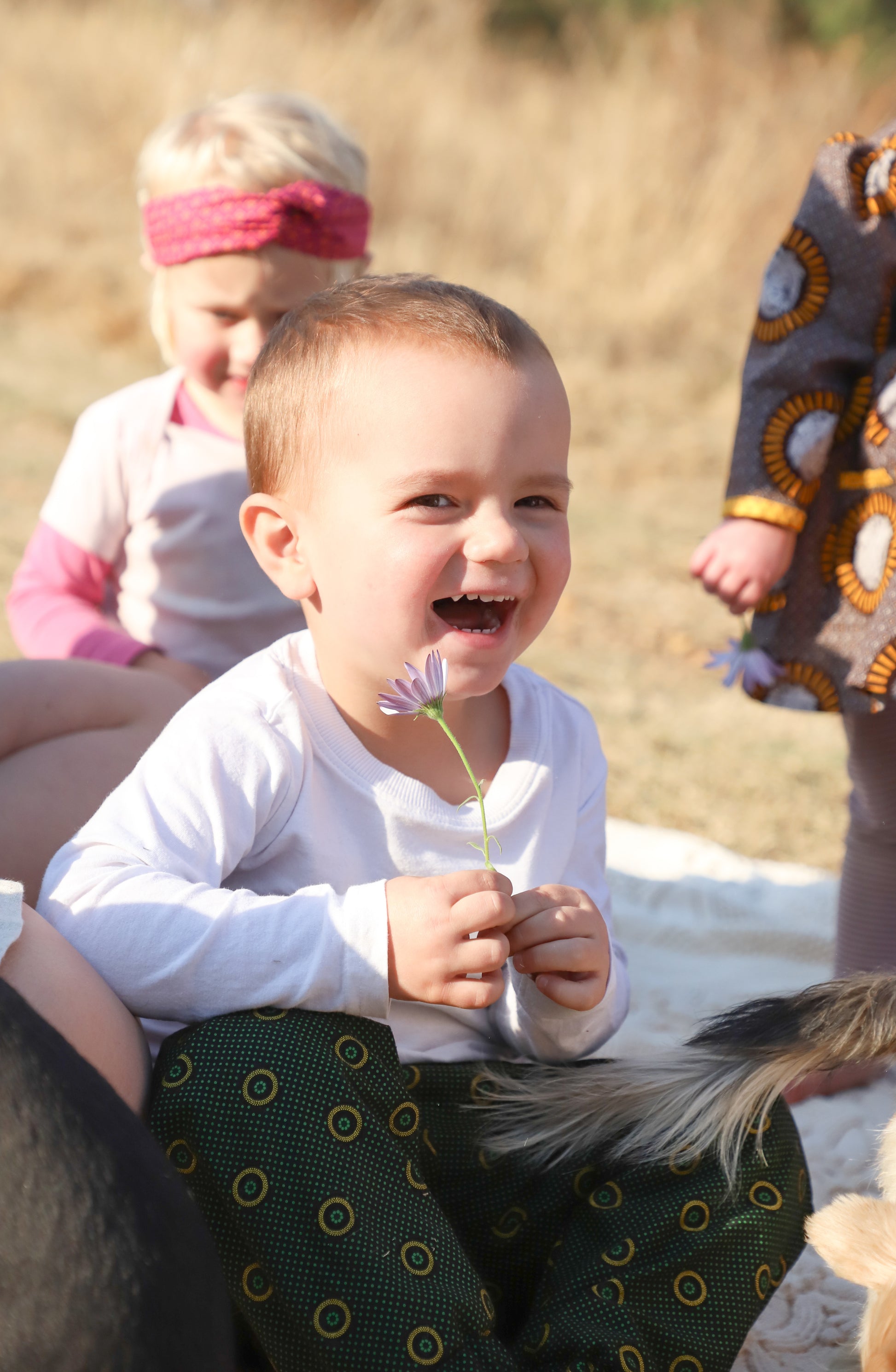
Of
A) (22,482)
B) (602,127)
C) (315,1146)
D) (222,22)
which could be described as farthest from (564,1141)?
(222,22)

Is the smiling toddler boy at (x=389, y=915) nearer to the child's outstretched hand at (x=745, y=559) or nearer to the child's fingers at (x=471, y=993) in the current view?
the child's fingers at (x=471, y=993)

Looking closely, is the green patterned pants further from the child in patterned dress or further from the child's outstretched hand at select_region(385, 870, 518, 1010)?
the child in patterned dress

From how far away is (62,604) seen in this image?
73.8 inches

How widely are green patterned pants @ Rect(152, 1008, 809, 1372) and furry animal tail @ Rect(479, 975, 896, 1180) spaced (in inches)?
A: 1.3

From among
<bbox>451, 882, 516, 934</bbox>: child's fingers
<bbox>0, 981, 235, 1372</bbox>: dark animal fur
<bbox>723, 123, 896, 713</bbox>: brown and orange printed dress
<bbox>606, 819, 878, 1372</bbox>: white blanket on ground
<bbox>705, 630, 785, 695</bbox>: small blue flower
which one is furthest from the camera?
<bbox>705, 630, 785, 695</bbox>: small blue flower

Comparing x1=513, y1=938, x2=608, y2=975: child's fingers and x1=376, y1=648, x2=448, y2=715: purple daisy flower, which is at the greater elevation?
x1=376, y1=648, x2=448, y2=715: purple daisy flower

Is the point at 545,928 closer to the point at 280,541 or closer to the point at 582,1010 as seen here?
the point at 582,1010

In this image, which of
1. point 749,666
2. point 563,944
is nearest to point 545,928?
point 563,944

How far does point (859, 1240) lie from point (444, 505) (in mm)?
627

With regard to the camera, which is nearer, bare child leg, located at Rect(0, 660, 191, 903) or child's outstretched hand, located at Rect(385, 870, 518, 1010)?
child's outstretched hand, located at Rect(385, 870, 518, 1010)

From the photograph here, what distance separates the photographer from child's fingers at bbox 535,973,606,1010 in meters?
1.10

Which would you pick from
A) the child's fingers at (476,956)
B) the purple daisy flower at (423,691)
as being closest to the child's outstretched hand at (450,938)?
the child's fingers at (476,956)

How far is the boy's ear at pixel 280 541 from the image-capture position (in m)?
1.19

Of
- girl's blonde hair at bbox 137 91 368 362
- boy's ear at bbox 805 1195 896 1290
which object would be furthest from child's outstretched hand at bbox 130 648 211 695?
boy's ear at bbox 805 1195 896 1290
